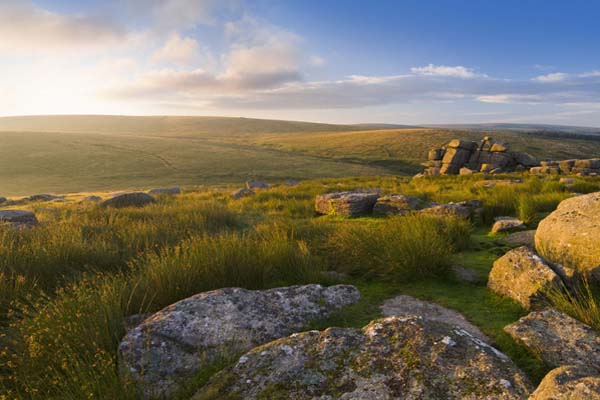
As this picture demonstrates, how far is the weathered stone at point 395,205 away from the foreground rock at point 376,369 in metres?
8.43

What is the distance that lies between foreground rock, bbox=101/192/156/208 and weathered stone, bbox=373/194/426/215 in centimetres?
918

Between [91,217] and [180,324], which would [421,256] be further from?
[91,217]

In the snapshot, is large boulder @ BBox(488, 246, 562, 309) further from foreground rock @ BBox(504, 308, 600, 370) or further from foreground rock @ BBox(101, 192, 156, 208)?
foreground rock @ BBox(101, 192, 156, 208)

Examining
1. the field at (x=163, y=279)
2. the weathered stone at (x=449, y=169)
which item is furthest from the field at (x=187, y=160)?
the field at (x=163, y=279)

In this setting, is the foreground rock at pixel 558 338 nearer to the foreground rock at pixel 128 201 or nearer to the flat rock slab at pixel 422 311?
the flat rock slab at pixel 422 311

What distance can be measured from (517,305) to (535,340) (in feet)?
4.23

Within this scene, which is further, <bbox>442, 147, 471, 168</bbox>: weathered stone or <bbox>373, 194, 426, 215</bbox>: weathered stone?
<bbox>442, 147, 471, 168</bbox>: weathered stone

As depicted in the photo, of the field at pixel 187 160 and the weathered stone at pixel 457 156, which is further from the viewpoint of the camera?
the field at pixel 187 160

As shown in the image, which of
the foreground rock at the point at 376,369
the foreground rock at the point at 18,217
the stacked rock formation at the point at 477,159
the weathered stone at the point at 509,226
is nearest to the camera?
the foreground rock at the point at 376,369

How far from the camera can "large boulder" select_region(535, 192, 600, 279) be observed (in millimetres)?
4812

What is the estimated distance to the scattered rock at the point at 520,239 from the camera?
6902 millimetres

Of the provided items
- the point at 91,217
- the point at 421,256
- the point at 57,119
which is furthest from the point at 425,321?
the point at 57,119

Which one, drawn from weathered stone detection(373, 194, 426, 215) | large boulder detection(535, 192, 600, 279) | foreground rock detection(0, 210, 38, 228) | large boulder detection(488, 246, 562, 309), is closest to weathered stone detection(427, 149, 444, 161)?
weathered stone detection(373, 194, 426, 215)

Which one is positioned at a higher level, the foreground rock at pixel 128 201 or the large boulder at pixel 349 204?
the large boulder at pixel 349 204
